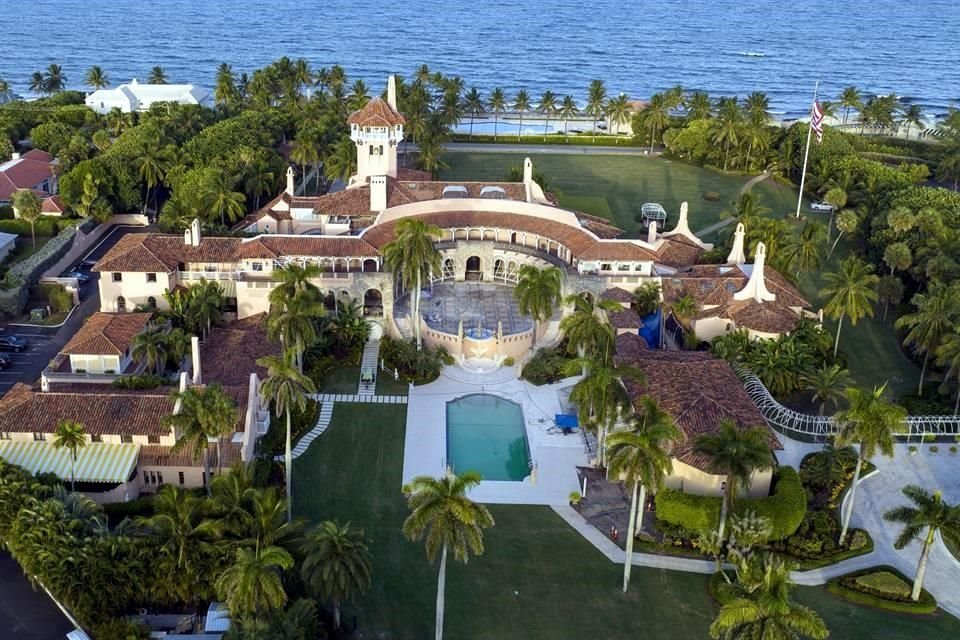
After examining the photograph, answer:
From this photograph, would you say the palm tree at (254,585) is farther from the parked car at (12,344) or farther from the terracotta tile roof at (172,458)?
the parked car at (12,344)

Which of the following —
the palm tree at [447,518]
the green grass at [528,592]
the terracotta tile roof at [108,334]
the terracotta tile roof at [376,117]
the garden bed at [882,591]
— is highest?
the terracotta tile roof at [376,117]

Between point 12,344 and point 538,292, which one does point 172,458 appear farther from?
point 538,292

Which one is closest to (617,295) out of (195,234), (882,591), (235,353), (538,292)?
(538,292)

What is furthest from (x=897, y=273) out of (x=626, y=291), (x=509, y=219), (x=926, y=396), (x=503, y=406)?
(x=503, y=406)

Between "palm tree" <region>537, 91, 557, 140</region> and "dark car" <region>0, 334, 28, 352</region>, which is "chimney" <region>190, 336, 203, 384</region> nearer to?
"dark car" <region>0, 334, 28, 352</region>

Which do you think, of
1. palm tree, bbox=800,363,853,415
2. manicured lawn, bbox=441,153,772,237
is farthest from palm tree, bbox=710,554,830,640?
manicured lawn, bbox=441,153,772,237

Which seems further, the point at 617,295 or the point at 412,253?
the point at 617,295

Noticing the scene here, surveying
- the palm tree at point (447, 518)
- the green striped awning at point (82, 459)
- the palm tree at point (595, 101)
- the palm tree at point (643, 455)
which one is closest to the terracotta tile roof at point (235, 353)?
the green striped awning at point (82, 459)
